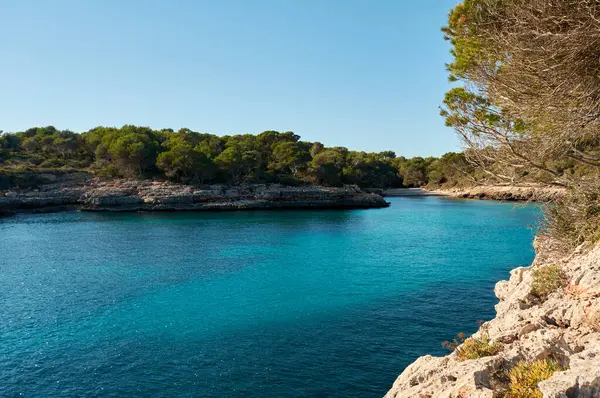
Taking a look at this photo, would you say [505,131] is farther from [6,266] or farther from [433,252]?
[6,266]

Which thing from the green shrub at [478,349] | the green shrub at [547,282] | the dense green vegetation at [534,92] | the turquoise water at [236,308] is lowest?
the turquoise water at [236,308]

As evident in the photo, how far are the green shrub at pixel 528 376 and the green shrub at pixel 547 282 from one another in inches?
230

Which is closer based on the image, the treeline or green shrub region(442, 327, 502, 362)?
green shrub region(442, 327, 502, 362)

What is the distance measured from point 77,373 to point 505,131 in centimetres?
1928

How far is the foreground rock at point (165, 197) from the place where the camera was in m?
76.9

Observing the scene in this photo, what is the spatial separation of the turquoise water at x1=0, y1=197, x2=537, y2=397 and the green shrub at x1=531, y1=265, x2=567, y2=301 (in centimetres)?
534

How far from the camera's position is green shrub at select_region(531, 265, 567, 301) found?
1271 centimetres

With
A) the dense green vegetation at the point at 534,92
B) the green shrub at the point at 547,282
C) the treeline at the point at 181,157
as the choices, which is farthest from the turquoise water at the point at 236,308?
the treeline at the point at 181,157

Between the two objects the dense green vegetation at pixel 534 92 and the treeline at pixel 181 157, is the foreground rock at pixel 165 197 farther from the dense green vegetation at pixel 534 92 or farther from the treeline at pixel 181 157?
the dense green vegetation at pixel 534 92

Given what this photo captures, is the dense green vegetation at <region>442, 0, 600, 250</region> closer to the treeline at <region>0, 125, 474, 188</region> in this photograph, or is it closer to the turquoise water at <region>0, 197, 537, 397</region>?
the turquoise water at <region>0, 197, 537, 397</region>

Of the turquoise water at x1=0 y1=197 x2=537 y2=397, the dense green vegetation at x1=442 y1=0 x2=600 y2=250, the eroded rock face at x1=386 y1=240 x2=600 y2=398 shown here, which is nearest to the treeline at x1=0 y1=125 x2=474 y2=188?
the turquoise water at x1=0 y1=197 x2=537 y2=397

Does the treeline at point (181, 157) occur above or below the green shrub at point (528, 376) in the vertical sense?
above

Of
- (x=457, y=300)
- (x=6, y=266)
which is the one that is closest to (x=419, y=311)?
(x=457, y=300)

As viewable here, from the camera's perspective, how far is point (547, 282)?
12891 millimetres
